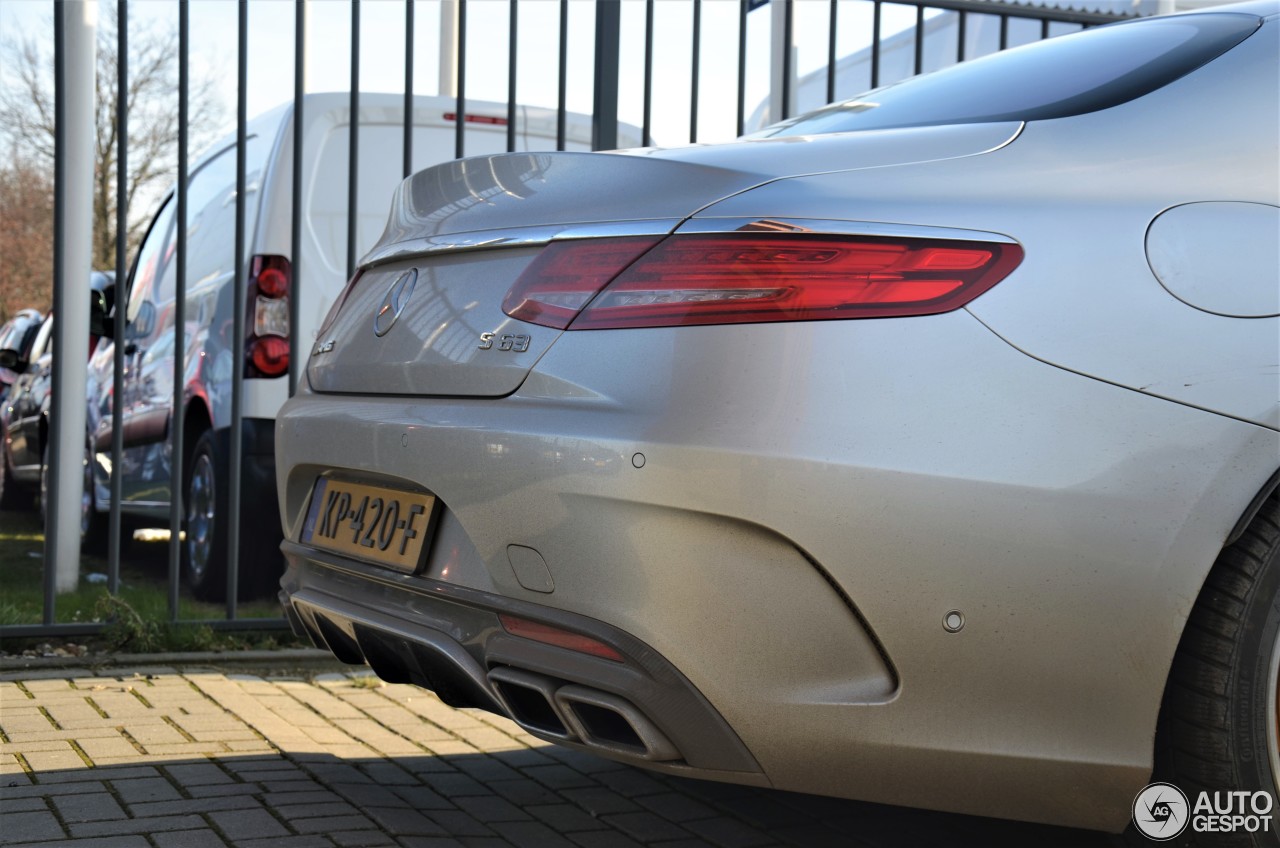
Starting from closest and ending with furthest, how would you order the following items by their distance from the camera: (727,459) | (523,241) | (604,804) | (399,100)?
(727,459) → (523,241) → (604,804) → (399,100)

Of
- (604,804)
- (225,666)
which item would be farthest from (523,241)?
(225,666)

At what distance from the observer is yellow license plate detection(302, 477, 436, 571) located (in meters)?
2.46

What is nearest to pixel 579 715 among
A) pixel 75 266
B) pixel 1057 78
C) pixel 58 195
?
pixel 1057 78

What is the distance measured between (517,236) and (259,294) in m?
2.63

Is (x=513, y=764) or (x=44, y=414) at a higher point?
(x=44, y=414)

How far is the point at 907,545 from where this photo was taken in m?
2.02

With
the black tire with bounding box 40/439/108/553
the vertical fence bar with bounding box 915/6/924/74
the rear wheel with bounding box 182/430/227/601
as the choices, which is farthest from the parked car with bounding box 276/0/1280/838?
the black tire with bounding box 40/439/108/553

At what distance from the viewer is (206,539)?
5.27 metres

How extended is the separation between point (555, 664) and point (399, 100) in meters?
3.53

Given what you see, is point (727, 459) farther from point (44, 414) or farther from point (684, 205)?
point (44, 414)

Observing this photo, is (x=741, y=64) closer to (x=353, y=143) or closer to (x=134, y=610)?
(x=353, y=143)

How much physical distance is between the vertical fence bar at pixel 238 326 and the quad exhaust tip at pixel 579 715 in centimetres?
241

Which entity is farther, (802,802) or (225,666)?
(225,666)

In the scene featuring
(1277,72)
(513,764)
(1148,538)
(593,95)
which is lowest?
(513,764)
